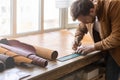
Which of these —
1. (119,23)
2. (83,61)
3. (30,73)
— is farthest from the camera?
(83,61)

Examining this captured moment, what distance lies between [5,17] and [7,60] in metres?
0.91

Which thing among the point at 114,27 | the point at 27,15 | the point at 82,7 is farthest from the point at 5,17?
the point at 114,27

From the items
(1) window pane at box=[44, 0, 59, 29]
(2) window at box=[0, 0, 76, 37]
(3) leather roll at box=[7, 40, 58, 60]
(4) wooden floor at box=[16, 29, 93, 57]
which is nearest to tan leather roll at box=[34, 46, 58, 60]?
(3) leather roll at box=[7, 40, 58, 60]

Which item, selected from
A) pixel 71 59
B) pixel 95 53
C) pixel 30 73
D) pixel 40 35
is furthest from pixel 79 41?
pixel 30 73

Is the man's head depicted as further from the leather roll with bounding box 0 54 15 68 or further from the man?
the leather roll with bounding box 0 54 15 68

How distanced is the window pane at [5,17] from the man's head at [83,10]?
80cm

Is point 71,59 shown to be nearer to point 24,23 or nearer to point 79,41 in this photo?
point 79,41

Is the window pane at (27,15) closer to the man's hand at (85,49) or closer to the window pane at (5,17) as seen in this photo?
the window pane at (5,17)

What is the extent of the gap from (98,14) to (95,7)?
6 centimetres

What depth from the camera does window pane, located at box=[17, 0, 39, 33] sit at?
7.50 ft

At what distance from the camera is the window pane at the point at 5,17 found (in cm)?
214

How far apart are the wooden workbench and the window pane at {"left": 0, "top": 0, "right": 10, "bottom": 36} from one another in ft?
0.59

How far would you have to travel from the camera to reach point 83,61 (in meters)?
1.67

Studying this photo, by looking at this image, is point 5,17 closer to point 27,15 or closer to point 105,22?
point 27,15
